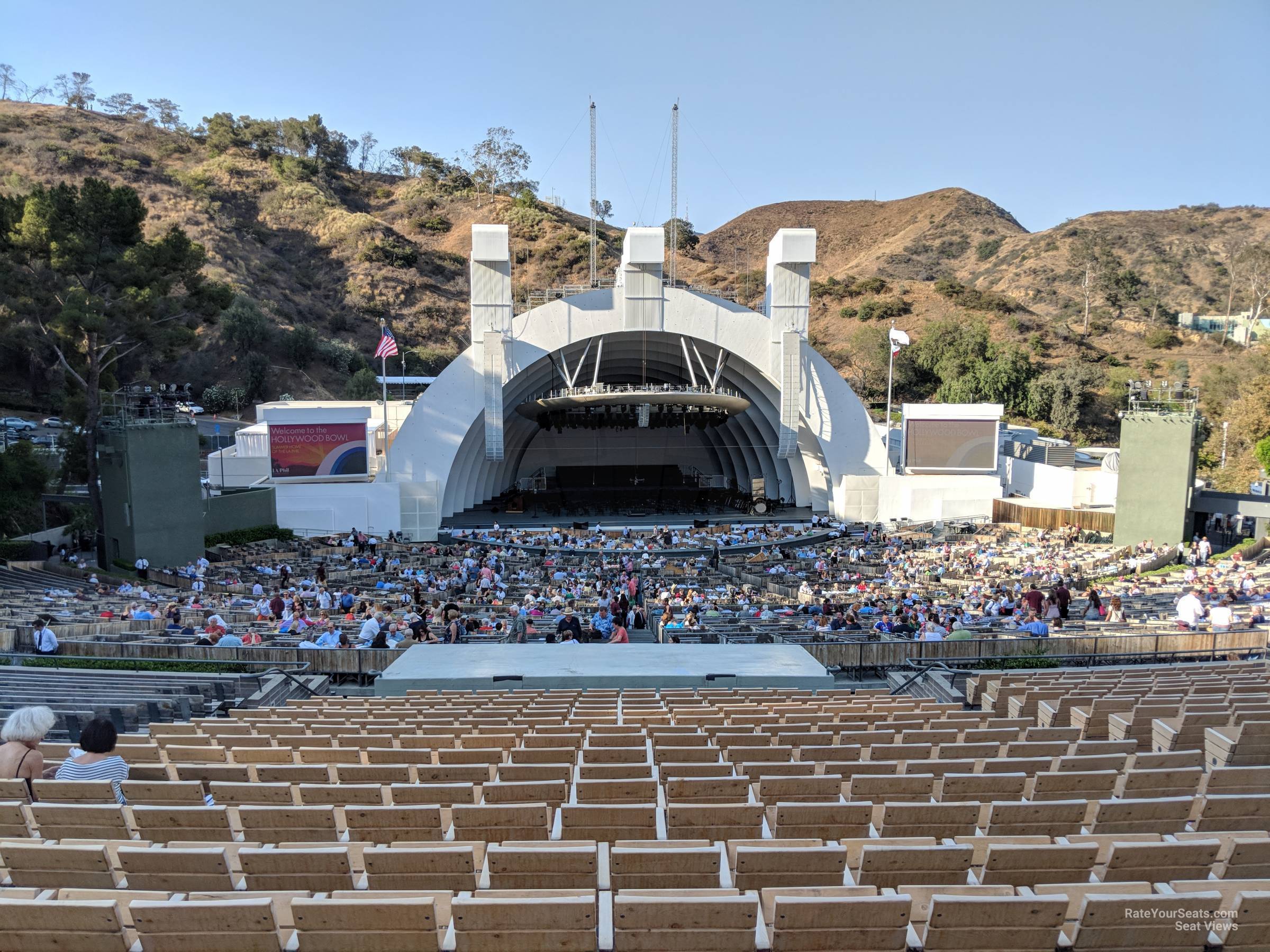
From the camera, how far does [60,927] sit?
3.28 metres

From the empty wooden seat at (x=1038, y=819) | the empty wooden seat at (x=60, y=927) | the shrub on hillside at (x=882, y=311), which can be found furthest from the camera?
the shrub on hillside at (x=882, y=311)

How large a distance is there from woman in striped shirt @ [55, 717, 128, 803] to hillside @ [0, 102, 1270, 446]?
59.5 m

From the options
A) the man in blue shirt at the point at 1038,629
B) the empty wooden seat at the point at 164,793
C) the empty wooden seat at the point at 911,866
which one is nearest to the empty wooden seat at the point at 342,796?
the empty wooden seat at the point at 164,793

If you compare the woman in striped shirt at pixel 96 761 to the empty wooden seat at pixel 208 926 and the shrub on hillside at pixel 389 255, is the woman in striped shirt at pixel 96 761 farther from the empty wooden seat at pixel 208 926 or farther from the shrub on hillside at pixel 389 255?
the shrub on hillside at pixel 389 255

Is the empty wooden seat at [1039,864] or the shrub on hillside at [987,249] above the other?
the shrub on hillside at [987,249]

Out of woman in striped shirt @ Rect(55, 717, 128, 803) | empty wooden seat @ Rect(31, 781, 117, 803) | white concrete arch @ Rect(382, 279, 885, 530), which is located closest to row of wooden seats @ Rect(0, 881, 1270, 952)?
empty wooden seat @ Rect(31, 781, 117, 803)

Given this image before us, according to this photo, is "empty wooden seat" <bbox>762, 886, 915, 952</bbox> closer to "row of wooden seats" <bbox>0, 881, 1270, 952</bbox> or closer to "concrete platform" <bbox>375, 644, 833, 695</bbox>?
"row of wooden seats" <bbox>0, 881, 1270, 952</bbox>

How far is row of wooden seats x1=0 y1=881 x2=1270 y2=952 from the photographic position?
3285 millimetres

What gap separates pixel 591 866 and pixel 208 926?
1.58m

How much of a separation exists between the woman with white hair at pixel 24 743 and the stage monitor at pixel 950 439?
3405cm

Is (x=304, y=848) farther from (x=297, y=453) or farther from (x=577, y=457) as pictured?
(x=577, y=457)

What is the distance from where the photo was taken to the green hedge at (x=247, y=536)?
94.5 ft

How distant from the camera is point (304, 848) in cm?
416

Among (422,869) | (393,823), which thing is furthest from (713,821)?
(393,823)
